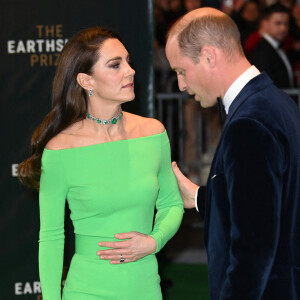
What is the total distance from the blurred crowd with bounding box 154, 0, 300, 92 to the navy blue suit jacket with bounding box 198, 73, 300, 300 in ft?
18.5

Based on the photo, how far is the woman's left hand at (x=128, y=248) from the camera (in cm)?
320

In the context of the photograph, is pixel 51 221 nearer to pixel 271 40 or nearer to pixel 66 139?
pixel 66 139

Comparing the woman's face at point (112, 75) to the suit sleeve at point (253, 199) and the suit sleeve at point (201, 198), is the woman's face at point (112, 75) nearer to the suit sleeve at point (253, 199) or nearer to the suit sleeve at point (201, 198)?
the suit sleeve at point (201, 198)

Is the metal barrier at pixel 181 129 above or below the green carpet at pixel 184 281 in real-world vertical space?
A: above

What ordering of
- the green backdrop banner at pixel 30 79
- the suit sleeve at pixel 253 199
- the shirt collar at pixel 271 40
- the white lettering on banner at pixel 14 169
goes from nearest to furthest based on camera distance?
the suit sleeve at pixel 253 199
the green backdrop banner at pixel 30 79
the white lettering on banner at pixel 14 169
the shirt collar at pixel 271 40

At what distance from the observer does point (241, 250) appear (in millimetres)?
→ 2305

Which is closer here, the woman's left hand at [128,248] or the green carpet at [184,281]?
the woman's left hand at [128,248]

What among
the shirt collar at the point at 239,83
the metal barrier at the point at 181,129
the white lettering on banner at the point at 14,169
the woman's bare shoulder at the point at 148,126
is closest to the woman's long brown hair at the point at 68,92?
the woman's bare shoulder at the point at 148,126

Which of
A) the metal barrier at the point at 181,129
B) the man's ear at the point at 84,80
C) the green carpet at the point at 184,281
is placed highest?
the man's ear at the point at 84,80

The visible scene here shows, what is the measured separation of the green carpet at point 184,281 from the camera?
6337 millimetres

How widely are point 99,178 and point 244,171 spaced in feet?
3.77

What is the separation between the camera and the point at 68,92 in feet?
11.2

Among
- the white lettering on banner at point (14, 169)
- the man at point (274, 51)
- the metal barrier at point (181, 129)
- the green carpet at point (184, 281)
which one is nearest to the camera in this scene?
the white lettering on banner at point (14, 169)

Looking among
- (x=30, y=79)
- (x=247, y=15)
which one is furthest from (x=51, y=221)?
(x=247, y=15)
